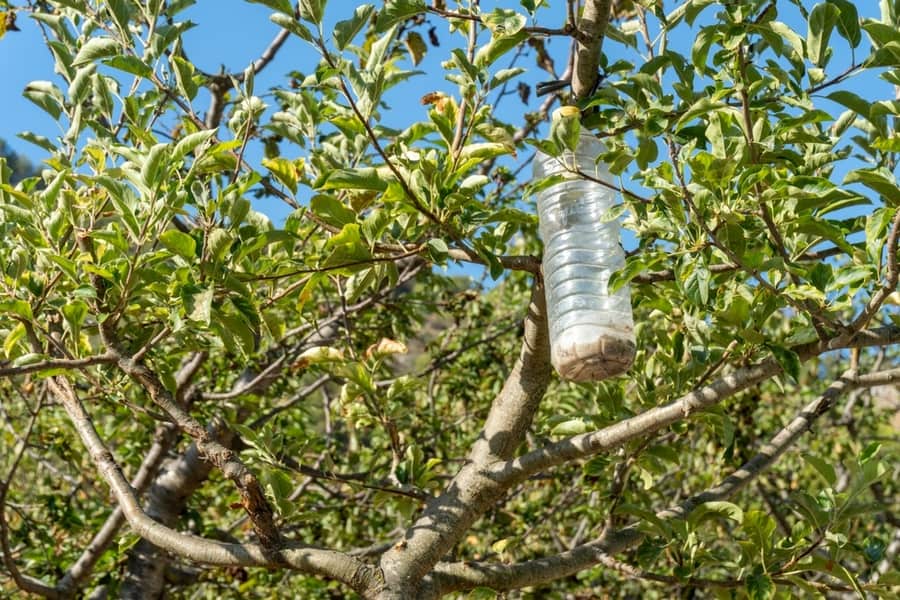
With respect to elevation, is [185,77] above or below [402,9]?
above

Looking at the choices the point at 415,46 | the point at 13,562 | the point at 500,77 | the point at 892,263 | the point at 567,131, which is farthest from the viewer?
the point at 415,46

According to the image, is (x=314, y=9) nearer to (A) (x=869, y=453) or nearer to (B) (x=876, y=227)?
(B) (x=876, y=227)

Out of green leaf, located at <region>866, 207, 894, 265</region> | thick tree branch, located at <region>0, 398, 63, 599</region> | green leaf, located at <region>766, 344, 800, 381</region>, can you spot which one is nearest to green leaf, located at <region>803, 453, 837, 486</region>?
green leaf, located at <region>766, 344, 800, 381</region>

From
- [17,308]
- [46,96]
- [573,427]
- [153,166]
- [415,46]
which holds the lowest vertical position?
[573,427]

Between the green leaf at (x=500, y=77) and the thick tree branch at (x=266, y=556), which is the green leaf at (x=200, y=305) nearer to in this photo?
the thick tree branch at (x=266, y=556)

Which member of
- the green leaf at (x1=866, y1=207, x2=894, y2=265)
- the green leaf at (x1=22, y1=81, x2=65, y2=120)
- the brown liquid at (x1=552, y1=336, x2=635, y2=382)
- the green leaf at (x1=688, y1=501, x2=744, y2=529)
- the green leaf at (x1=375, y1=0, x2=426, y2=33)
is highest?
the green leaf at (x1=22, y1=81, x2=65, y2=120)

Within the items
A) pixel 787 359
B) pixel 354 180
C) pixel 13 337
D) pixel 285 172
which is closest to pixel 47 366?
pixel 13 337

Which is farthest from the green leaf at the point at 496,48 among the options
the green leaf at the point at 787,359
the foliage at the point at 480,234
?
the green leaf at the point at 787,359

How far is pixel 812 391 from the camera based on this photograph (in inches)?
269

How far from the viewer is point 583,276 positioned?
2156 millimetres

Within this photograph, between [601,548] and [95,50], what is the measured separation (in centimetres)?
180

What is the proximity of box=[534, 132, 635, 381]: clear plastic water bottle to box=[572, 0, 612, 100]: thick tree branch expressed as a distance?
134 millimetres

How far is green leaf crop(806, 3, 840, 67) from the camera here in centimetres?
183

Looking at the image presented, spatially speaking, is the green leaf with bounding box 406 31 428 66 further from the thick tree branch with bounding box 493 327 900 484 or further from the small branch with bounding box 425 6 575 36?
the thick tree branch with bounding box 493 327 900 484
